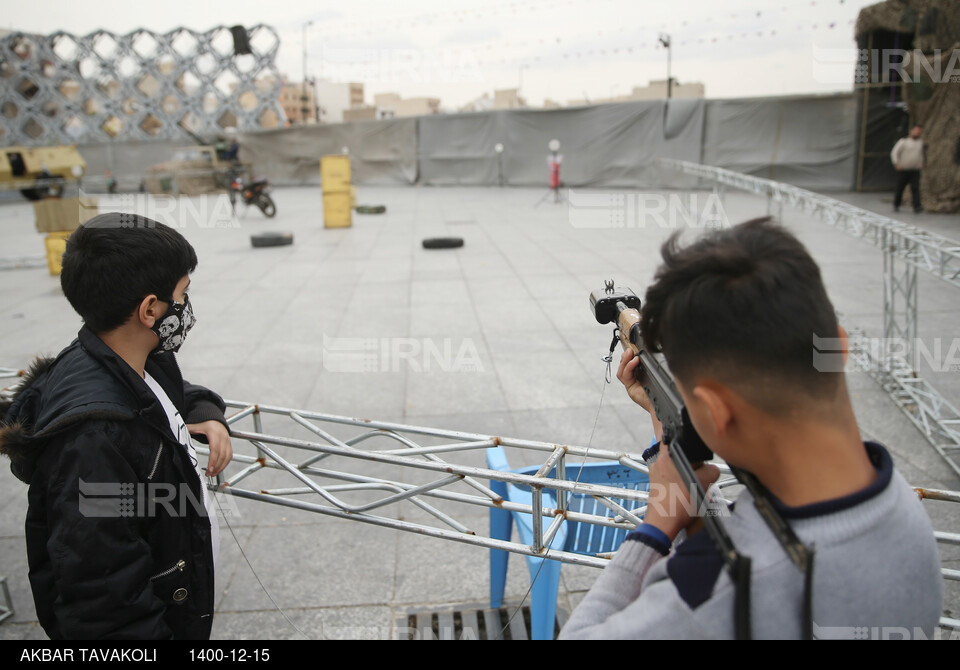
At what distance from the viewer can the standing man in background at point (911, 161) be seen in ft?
40.4

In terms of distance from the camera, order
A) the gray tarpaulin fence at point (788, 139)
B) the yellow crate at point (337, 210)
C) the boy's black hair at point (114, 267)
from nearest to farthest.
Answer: the boy's black hair at point (114, 267) → the yellow crate at point (337, 210) → the gray tarpaulin fence at point (788, 139)

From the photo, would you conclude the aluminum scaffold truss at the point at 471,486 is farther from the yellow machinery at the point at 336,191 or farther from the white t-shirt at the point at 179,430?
the yellow machinery at the point at 336,191

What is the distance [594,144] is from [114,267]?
2022 centimetres

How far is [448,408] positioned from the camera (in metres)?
5.16

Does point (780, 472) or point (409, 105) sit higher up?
point (409, 105)

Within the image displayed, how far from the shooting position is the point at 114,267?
169 cm

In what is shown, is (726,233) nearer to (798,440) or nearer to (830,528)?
(798,440)

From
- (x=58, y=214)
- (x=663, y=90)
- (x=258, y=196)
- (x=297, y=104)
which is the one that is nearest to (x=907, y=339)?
(x=58, y=214)

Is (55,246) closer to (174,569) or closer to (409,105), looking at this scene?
(174,569)

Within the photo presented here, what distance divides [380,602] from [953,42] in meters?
14.2

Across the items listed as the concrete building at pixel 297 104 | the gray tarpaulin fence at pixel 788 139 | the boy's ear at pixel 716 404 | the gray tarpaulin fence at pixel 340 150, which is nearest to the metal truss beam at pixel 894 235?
the boy's ear at pixel 716 404

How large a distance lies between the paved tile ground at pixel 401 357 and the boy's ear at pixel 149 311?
52.4 inches
